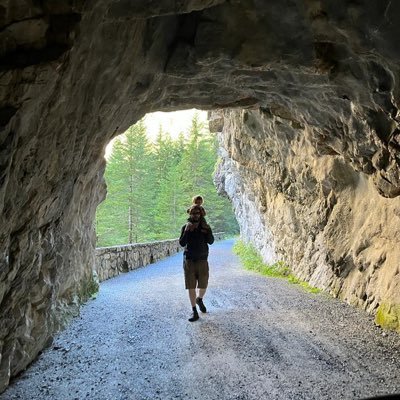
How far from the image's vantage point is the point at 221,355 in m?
5.40

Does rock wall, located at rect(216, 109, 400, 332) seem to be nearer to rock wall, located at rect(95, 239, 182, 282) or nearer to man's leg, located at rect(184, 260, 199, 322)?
man's leg, located at rect(184, 260, 199, 322)

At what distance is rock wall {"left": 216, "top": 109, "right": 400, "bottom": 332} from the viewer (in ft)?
24.4

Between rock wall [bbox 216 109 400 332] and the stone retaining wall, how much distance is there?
19.5 feet

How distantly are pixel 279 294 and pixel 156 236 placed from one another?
3154cm

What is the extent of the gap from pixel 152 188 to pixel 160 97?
35.6 m

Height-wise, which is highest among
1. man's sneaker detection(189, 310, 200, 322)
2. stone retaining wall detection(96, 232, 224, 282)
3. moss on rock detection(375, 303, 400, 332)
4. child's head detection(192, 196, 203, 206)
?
child's head detection(192, 196, 203, 206)

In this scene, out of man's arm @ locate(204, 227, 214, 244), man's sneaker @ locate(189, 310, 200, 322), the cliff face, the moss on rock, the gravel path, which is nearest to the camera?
the cliff face

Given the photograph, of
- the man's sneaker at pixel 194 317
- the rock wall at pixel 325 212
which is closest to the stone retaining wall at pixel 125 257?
the rock wall at pixel 325 212

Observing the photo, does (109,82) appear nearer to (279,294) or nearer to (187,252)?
(187,252)

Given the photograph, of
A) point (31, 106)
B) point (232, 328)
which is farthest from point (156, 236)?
point (31, 106)

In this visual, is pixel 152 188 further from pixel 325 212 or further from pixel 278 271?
pixel 325 212

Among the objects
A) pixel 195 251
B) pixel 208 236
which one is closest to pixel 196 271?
pixel 195 251

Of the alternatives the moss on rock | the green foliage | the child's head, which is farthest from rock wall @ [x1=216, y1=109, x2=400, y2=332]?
the green foliage

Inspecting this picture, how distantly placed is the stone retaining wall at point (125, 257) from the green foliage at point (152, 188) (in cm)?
1424
